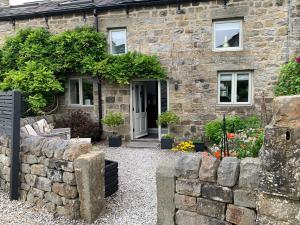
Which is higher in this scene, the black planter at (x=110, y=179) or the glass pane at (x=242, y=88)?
the glass pane at (x=242, y=88)

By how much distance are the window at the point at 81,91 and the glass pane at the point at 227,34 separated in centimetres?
531

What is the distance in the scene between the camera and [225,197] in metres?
2.73

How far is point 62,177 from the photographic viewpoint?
407 centimetres

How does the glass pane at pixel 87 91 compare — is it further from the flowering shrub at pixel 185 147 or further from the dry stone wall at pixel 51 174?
the dry stone wall at pixel 51 174

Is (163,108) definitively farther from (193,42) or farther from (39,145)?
(39,145)

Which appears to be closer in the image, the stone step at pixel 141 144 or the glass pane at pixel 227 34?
the glass pane at pixel 227 34

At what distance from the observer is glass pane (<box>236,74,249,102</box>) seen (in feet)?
29.2

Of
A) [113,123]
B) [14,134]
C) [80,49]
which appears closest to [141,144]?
[113,123]

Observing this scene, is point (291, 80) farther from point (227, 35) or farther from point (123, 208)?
point (123, 208)

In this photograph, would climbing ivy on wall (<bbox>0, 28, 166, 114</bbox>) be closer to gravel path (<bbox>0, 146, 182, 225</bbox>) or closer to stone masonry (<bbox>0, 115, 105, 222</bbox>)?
gravel path (<bbox>0, 146, 182, 225</bbox>)

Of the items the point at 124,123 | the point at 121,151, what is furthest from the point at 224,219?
the point at 124,123

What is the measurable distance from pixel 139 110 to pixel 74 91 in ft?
9.88

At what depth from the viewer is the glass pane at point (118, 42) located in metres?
10.1

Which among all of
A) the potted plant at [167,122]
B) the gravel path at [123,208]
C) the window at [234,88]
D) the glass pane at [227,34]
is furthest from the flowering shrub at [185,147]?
the glass pane at [227,34]
